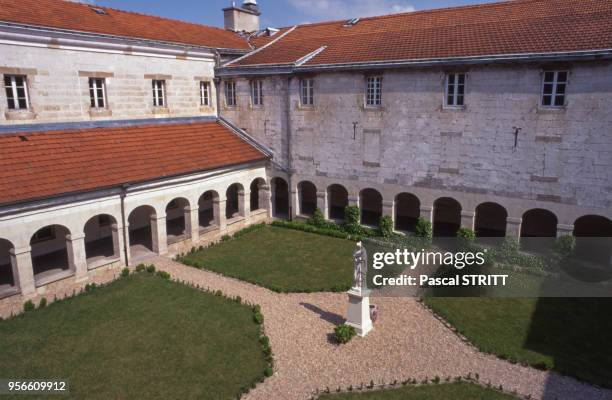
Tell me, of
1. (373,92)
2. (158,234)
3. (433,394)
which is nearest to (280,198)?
(373,92)

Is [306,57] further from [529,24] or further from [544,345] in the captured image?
[544,345]

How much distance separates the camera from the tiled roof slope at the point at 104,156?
15.8m

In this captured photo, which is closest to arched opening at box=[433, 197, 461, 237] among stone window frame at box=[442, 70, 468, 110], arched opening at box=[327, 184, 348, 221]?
arched opening at box=[327, 184, 348, 221]

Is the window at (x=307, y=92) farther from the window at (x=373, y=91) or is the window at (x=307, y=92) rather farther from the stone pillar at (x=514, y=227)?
the stone pillar at (x=514, y=227)

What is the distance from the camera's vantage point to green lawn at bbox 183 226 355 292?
17.5 meters

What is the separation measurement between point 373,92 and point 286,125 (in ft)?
17.0

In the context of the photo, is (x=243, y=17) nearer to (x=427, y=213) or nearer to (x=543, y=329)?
(x=427, y=213)

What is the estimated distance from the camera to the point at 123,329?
551 inches

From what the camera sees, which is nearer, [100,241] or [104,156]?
[104,156]

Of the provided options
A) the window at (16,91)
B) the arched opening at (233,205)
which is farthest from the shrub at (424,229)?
the window at (16,91)

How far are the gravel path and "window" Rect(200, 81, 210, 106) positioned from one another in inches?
527

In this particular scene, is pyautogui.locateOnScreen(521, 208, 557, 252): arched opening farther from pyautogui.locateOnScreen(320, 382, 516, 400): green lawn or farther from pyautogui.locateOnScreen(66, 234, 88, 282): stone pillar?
pyautogui.locateOnScreen(66, 234, 88, 282): stone pillar

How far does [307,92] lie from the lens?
23.1 m

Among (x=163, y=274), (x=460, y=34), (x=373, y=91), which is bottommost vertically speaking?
(x=163, y=274)
